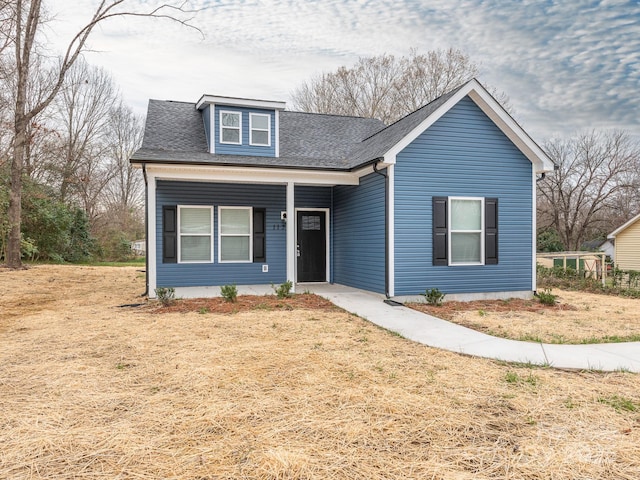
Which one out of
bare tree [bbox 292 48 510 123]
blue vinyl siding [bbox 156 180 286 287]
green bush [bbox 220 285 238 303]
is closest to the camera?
green bush [bbox 220 285 238 303]

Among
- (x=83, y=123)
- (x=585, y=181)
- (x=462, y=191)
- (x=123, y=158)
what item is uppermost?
(x=83, y=123)

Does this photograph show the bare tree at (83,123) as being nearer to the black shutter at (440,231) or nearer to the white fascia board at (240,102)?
the white fascia board at (240,102)

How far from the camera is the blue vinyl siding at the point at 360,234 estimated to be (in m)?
9.44

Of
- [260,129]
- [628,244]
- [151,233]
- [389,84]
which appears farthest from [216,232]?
[628,244]

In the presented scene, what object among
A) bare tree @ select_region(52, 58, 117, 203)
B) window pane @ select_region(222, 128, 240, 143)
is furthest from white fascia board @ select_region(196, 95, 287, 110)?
bare tree @ select_region(52, 58, 117, 203)

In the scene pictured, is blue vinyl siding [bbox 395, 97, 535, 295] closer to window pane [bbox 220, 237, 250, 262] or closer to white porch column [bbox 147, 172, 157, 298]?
window pane [bbox 220, 237, 250, 262]

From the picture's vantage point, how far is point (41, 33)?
13.6m

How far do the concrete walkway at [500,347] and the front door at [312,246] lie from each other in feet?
14.8

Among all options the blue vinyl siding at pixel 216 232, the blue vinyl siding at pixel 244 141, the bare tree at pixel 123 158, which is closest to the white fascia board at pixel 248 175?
the blue vinyl siding at pixel 216 232

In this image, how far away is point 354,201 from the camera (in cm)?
1069

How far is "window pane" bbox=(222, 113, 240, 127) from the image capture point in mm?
11148

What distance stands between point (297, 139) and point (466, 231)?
564 cm

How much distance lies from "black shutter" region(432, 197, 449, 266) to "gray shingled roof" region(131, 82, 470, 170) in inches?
66.6

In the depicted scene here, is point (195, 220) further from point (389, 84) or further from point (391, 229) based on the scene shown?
point (389, 84)
